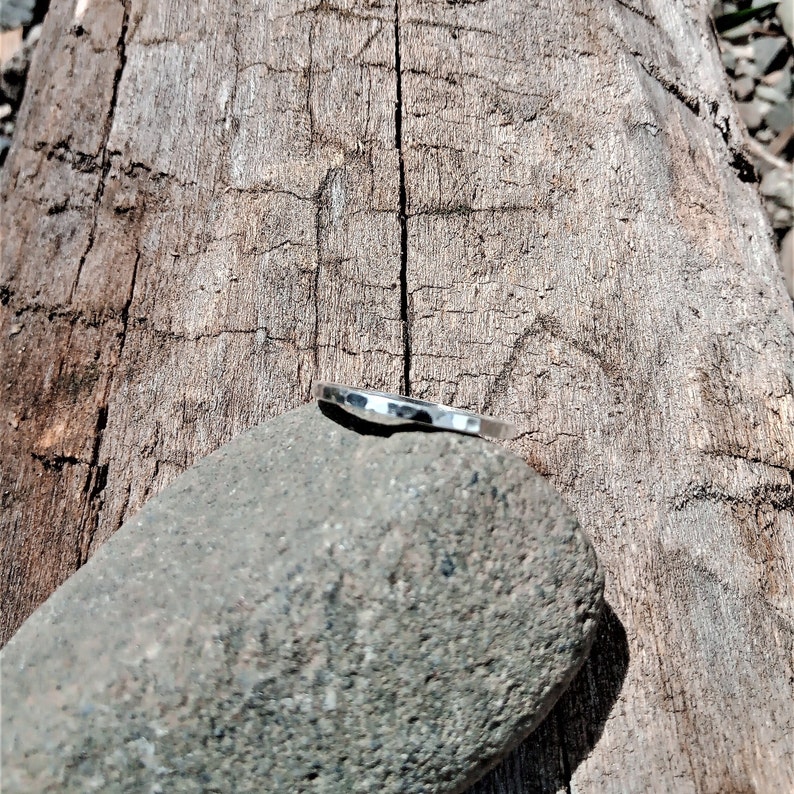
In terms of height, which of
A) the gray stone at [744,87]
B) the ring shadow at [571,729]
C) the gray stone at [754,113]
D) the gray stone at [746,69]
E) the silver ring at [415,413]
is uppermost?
the silver ring at [415,413]

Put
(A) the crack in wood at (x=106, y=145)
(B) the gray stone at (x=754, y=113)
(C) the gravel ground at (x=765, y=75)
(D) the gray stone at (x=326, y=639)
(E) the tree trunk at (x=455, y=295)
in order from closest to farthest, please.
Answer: (D) the gray stone at (x=326, y=639) → (E) the tree trunk at (x=455, y=295) → (A) the crack in wood at (x=106, y=145) → (C) the gravel ground at (x=765, y=75) → (B) the gray stone at (x=754, y=113)

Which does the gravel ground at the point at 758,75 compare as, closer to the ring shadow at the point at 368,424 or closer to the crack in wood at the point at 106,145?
the crack in wood at the point at 106,145

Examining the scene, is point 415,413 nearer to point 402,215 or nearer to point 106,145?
point 402,215

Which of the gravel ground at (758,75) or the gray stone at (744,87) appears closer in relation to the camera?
the gravel ground at (758,75)

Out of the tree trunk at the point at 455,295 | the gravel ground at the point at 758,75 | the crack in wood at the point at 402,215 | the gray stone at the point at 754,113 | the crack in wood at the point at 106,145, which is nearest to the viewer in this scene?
the tree trunk at the point at 455,295

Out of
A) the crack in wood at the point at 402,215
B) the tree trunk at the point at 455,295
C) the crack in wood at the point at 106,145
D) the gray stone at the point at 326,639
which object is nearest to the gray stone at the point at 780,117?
the tree trunk at the point at 455,295

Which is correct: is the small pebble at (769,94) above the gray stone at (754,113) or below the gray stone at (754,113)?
above

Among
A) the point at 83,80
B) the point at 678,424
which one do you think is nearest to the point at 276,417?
the point at 678,424
